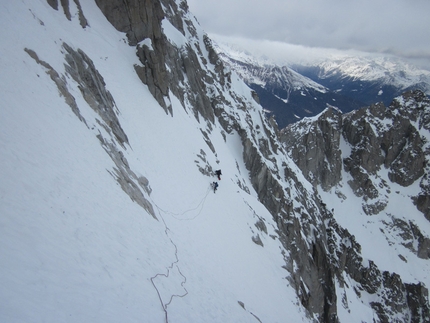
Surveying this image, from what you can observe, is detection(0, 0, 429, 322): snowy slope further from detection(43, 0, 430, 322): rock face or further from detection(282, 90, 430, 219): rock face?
detection(282, 90, 430, 219): rock face

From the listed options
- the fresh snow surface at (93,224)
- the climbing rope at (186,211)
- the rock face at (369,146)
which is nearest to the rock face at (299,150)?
the rock face at (369,146)

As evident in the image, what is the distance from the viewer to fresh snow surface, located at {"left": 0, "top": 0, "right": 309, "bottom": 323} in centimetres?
716

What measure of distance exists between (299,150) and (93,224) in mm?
111268

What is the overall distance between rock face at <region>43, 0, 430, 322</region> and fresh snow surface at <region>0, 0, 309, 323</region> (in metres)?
1.87

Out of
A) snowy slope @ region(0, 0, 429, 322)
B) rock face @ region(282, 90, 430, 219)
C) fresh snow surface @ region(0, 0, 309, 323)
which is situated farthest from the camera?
rock face @ region(282, 90, 430, 219)

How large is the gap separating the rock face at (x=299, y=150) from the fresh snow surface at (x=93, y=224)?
6.12 ft

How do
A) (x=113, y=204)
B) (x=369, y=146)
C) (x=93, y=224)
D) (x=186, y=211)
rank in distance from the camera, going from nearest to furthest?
(x=93, y=224) < (x=113, y=204) < (x=186, y=211) < (x=369, y=146)

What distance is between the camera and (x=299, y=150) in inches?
4419

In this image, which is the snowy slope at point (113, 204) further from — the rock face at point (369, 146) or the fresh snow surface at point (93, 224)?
the rock face at point (369, 146)

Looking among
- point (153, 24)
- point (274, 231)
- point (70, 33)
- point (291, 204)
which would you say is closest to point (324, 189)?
point (291, 204)

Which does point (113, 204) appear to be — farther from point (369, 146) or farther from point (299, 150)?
point (369, 146)

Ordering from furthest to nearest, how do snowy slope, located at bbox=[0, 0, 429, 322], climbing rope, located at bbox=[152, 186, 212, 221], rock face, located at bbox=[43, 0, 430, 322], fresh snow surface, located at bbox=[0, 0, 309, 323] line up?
rock face, located at bbox=[43, 0, 430, 322] → climbing rope, located at bbox=[152, 186, 212, 221] → snowy slope, located at bbox=[0, 0, 429, 322] → fresh snow surface, located at bbox=[0, 0, 309, 323]

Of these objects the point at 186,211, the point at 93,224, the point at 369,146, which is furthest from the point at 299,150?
the point at 93,224

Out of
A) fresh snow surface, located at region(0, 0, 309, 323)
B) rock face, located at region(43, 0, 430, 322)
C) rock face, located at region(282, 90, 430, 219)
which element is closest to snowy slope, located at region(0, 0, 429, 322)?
fresh snow surface, located at region(0, 0, 309, 323)
